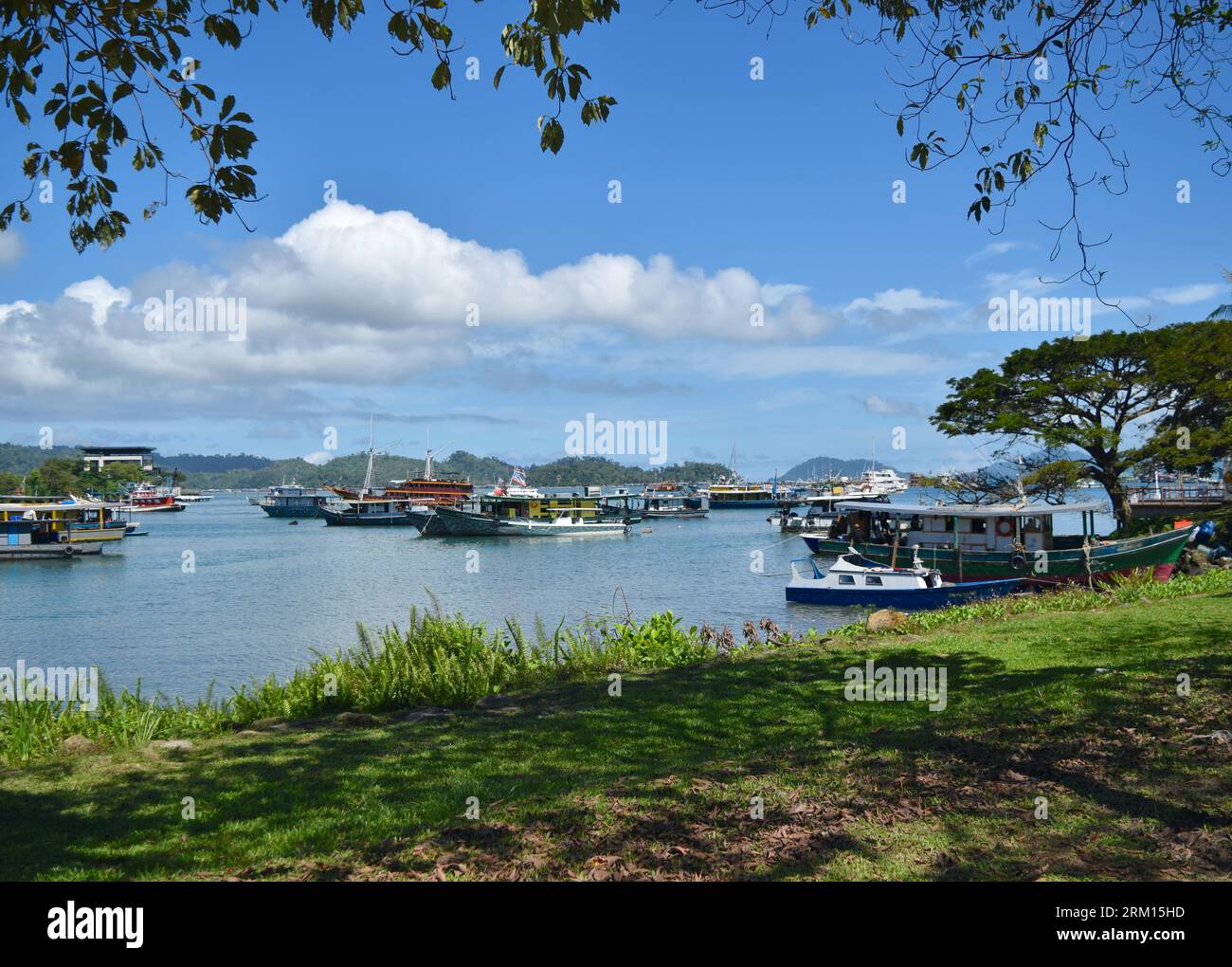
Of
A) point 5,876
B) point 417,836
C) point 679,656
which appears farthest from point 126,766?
point 679,656

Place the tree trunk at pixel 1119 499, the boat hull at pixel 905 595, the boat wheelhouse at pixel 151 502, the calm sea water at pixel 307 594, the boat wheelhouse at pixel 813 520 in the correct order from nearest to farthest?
the calm sea water at pixel 307 594
the boat hull at pixel 905 595
the tree trunk at pixel 1119 499
the boat wheelhouse at pixel 813 520
the boat wheelhouse at pixel 151 502

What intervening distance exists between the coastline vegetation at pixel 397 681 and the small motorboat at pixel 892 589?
30.3 ft

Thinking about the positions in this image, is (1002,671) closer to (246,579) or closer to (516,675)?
(516,675)

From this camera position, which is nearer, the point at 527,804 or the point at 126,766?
the point at 527,804

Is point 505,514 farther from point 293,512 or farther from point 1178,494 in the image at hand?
point 293,512

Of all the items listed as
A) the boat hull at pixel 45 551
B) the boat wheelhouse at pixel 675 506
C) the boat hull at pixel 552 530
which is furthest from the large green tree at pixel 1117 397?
the boat wheelhouse at pixel 675 506

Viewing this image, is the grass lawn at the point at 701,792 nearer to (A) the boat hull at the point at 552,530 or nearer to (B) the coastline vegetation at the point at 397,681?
(B) the coastline vegetation at the point at 397,681

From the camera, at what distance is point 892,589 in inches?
1006

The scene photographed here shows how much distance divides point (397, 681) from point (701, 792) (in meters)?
6.20

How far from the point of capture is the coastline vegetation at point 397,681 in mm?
9445

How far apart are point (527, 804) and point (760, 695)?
4639 mm

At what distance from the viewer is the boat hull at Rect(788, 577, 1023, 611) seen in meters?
24.7

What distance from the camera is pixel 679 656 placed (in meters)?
13.1

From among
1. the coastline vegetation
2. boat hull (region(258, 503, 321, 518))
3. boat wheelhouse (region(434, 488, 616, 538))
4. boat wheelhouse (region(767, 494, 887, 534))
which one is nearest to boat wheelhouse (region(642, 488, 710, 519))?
boat wheelhouse (region(434, 488, 616, 538))
